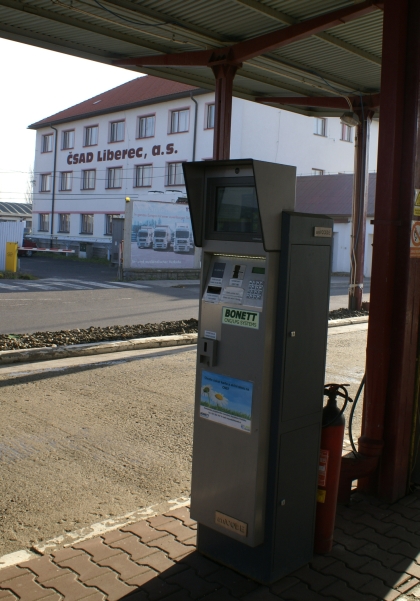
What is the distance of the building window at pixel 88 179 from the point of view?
4569 cm

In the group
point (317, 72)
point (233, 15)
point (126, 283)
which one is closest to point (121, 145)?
point (126, 283)

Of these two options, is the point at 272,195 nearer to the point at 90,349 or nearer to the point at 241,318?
the point at 241,318

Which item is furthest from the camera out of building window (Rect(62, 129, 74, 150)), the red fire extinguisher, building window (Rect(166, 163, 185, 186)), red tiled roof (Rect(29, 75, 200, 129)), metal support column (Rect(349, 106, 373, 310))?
building window (Rect(62, 129, 74, 150))

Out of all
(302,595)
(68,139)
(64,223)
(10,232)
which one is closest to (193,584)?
(302,595)

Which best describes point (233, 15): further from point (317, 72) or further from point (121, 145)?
point (121, 145)

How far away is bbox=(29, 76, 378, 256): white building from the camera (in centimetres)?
3738

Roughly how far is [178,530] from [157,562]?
440 mm

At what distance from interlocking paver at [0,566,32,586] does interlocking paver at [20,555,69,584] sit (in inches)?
1.5

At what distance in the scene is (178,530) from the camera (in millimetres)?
4047

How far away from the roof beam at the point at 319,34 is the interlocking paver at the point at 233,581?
6.69 meters

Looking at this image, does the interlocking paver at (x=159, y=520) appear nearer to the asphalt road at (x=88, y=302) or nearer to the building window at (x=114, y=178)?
the asphalt road at (x=88, y=302)

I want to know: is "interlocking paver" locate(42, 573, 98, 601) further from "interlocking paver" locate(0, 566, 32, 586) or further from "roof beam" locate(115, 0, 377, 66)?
"roof beam" locate(115, 0, 377, 66)

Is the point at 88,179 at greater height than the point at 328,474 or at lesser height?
greater

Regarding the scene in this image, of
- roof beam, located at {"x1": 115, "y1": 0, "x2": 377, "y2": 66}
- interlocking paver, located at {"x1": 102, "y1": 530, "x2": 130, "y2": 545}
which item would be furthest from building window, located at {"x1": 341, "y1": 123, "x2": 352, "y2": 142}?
interlocking paver, located at {"x1": 102, "y1": 530, "x2": 130, "y2": 545}
